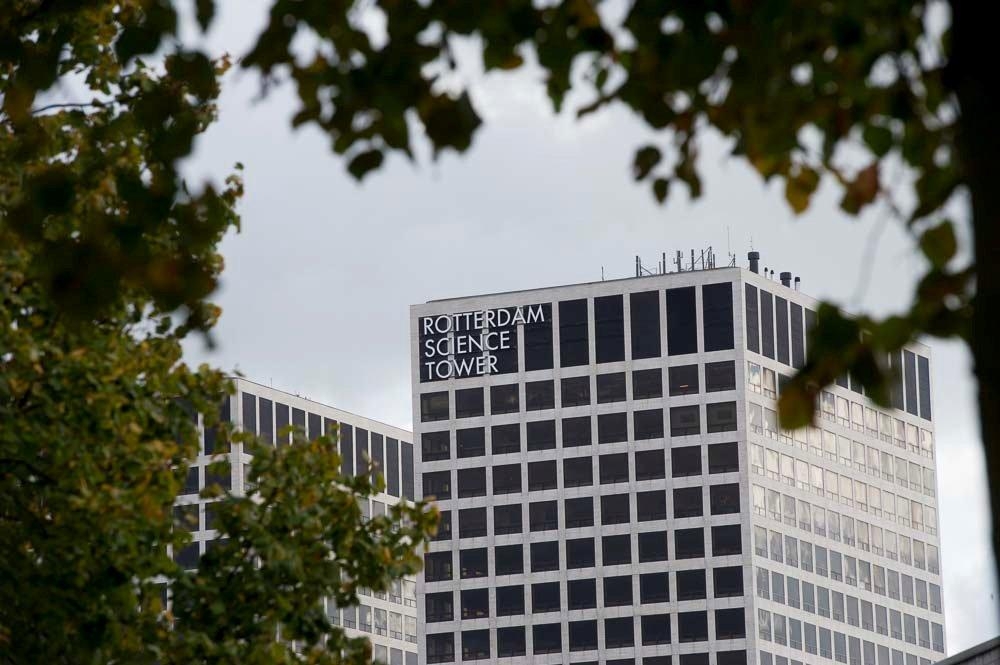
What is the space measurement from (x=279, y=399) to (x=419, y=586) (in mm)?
23185

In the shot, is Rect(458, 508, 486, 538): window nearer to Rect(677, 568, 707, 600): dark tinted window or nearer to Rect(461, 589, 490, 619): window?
Rect(461, 589, 490, 619): window

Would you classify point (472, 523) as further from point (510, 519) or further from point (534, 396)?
point (534, 396)

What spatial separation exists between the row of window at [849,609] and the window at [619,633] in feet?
31.3

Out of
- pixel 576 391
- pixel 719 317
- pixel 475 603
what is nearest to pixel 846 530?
pixel 719 317

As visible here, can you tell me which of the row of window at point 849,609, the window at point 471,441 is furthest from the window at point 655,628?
the window at point 471,441

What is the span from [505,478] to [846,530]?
26.6 m

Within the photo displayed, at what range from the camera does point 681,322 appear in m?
153

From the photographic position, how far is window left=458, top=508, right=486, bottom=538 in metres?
157

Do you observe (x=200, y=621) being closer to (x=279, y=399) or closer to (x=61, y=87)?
(x=61, y=87)

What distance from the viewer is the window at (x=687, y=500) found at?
15212 cm

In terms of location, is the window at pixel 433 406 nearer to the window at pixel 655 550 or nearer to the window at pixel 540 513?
the window at pixel 540 513

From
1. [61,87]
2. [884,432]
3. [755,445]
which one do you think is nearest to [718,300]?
[755,445]

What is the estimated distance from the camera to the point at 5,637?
69.9 feet

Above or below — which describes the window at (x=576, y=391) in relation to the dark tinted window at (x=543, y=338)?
below
